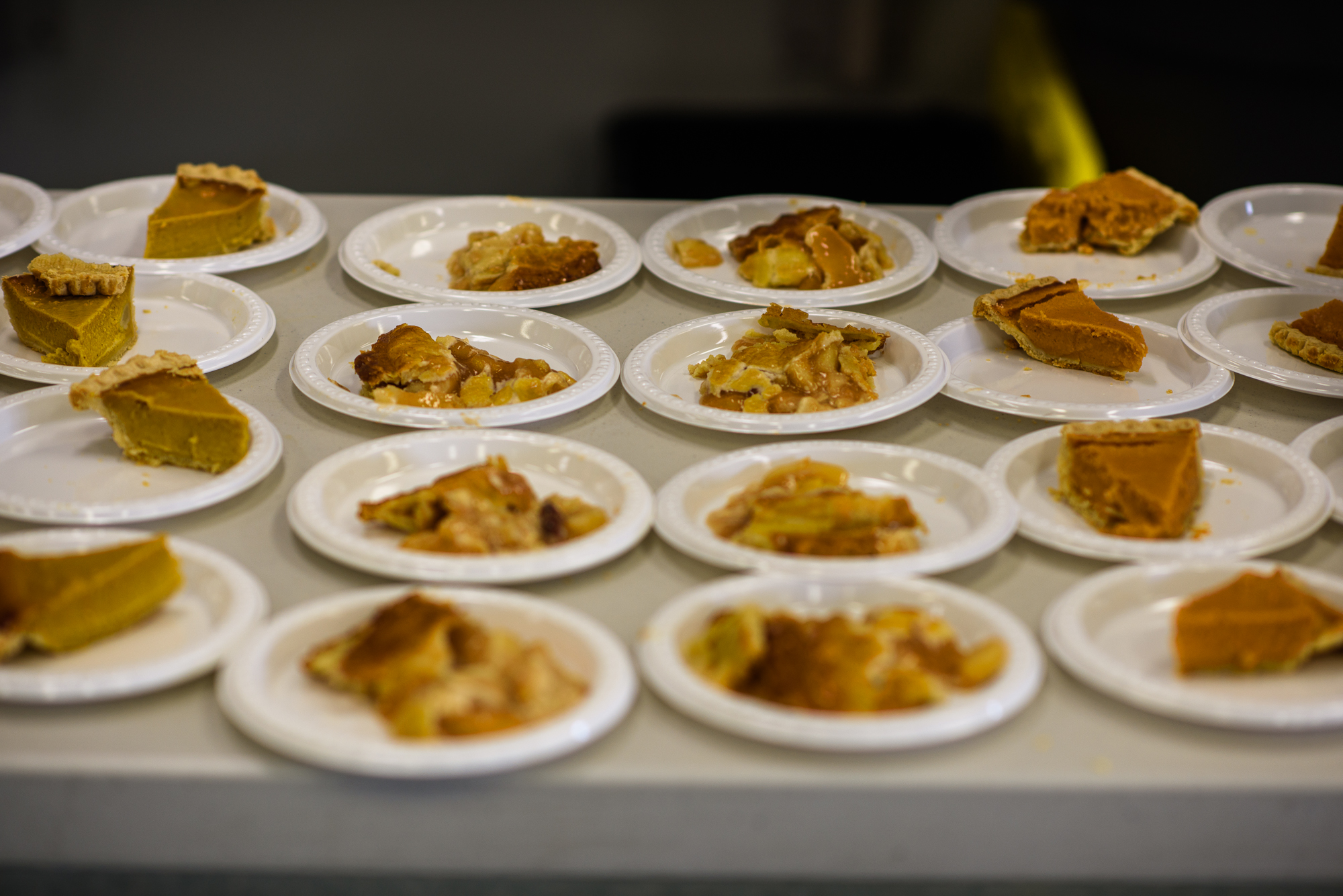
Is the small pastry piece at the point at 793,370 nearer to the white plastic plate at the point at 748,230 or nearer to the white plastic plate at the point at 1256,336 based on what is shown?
the white plastic plate at the point at 748,230

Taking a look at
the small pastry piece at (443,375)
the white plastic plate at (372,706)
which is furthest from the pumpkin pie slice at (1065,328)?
the white plastic plate at (372,706)

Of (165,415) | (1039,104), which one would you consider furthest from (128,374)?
(1039,104)

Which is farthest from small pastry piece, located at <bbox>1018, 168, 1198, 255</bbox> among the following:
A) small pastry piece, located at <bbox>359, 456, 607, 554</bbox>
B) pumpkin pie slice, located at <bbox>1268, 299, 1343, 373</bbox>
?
small pastry piece, located at <bbox>359, 456, 607, 554</bbox>

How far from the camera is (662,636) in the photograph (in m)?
1.84

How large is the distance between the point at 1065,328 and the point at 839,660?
4.68 feet

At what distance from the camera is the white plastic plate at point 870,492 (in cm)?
201

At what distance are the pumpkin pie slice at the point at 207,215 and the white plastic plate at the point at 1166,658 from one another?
246 centimetres

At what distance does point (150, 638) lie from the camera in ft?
6.26

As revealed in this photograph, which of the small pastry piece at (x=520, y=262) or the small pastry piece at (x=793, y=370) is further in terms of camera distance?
the small pastry piece at (x=520, y=262)

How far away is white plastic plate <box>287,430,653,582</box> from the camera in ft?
6.55

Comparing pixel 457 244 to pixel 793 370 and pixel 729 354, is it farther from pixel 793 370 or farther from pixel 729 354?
pixel 793 370

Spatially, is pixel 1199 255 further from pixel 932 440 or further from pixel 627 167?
pixel 627 167

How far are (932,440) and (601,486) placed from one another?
2.57 feet

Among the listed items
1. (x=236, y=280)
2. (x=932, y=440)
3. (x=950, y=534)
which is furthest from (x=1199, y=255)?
(x=236, y=280)
